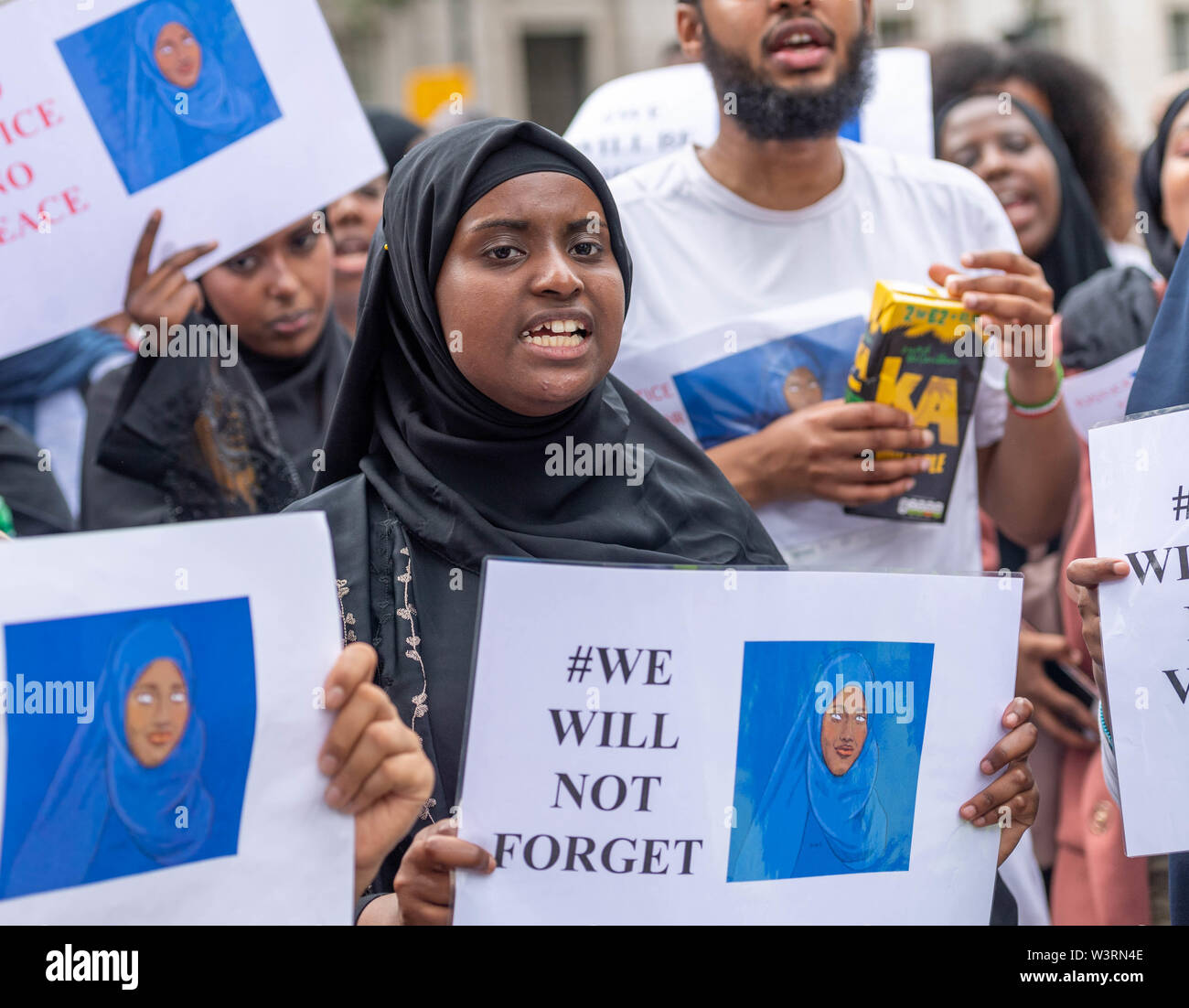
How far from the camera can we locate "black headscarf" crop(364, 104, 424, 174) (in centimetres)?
A: 455

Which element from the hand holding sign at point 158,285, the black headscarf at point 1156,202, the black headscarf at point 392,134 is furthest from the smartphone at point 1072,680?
the black headscarf at point 392,134

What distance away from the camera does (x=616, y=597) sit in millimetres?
1659

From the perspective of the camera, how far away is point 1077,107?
447cm

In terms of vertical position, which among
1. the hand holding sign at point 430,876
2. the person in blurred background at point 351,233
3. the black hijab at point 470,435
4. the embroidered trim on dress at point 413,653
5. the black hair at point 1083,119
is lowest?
the hand holding sign at point 430,876

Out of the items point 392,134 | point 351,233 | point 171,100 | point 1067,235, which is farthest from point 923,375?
point 392,134

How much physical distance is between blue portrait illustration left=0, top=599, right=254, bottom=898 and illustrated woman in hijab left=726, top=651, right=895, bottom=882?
605 millimetres

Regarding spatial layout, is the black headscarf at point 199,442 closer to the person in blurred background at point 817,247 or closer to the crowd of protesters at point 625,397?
the crowd of protesters at point 625,397

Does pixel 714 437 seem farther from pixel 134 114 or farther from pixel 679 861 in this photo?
pixel 134 114

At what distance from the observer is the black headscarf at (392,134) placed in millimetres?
4555

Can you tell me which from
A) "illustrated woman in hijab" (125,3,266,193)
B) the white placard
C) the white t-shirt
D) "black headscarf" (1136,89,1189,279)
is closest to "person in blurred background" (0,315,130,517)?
"illustrated woman in hijab" (125,3,266,193)

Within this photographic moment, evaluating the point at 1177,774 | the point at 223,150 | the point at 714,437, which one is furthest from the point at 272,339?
the point at 1177,774

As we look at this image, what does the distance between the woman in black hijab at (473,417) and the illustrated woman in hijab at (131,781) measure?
39 cm

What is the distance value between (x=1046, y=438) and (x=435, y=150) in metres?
1.33
